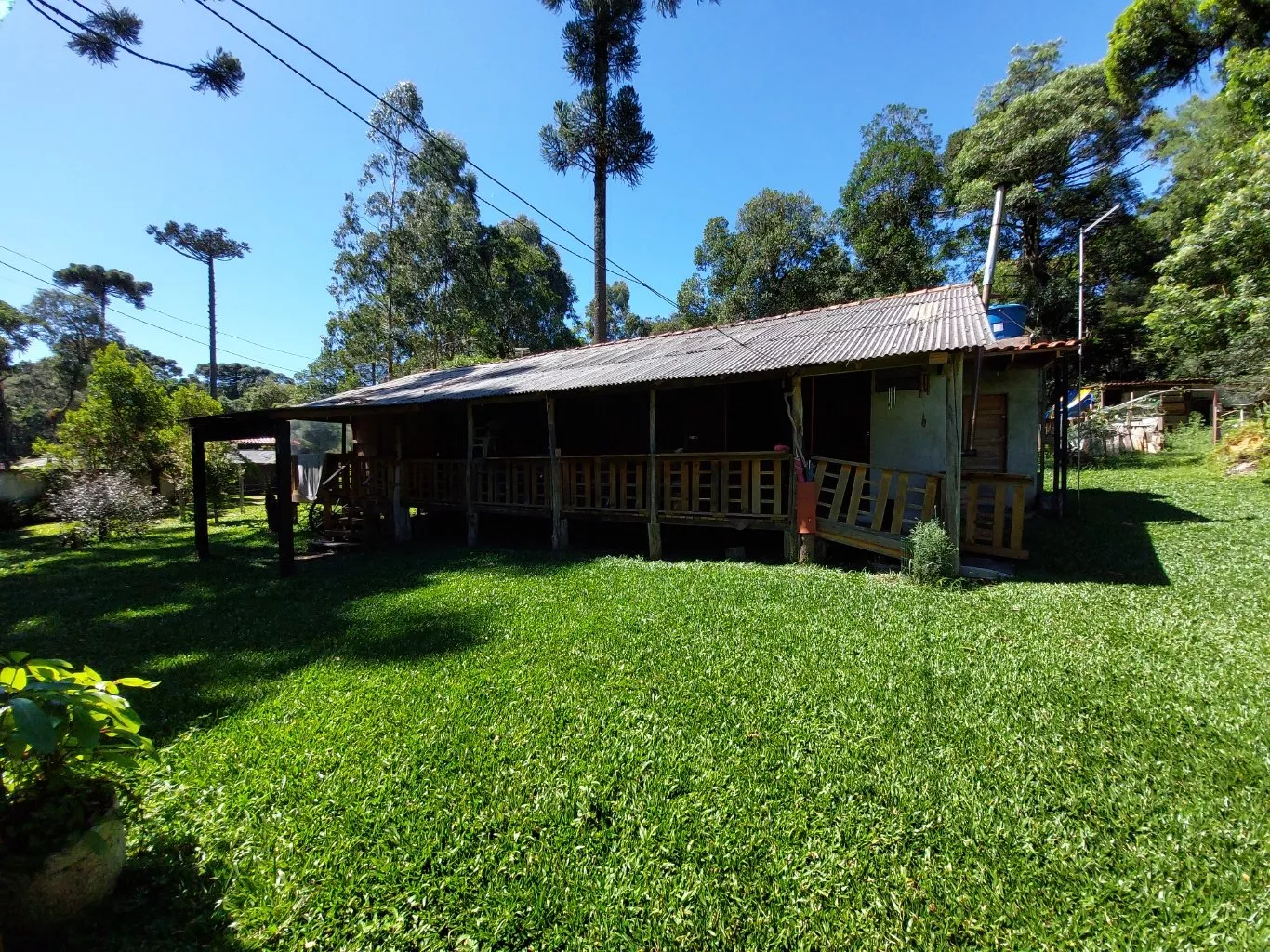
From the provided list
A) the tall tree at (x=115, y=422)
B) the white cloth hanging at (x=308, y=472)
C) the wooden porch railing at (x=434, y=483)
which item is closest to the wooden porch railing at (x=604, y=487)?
the wooden porch railing at (x=434, y=483)

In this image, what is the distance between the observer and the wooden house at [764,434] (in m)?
6.69

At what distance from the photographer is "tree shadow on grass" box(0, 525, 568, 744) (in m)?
4.42

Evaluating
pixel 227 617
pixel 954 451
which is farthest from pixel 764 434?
pixel 227 617

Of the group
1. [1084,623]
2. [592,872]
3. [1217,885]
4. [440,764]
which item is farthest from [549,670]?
[1084,623]

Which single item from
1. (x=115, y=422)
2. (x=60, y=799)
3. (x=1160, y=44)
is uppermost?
(x=1160, y=44)

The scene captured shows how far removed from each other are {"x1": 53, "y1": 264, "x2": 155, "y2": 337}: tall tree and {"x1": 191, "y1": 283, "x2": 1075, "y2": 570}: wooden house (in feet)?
152

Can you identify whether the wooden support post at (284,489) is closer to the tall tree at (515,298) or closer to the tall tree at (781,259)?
the tall tree at (515,298)

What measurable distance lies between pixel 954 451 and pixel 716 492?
3115 mm

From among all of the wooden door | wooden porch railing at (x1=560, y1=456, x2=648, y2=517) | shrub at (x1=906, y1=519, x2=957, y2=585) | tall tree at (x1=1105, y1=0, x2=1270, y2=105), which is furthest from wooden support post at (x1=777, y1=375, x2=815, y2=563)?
tall tree at (x1=1105, y1=0, x2=1270, y2=105)

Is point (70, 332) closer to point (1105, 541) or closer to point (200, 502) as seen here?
point (200, 502)

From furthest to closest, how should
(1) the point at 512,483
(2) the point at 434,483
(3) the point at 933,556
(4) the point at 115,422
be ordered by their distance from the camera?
(4) the point at 115,422 < (2) the point at 434,483 < (1) the point at 512,483 < (3) the point at 933,556

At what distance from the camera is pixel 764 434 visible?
368 inches

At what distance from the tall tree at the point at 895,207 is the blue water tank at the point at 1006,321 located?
1232 centimetres

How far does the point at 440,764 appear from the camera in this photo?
2922 millimetres
